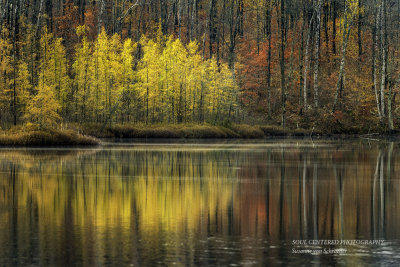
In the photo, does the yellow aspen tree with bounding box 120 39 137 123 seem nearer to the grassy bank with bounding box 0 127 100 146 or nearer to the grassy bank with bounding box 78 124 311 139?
the grassy bank with bounding box 78 124 311 139

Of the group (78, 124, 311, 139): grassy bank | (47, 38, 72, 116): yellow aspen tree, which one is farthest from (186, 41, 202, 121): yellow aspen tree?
(47, 38, 72, 116): yellow aspen tree

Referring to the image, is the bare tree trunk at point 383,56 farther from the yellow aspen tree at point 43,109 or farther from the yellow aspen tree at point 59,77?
the yellow aspen tree at point 59,77

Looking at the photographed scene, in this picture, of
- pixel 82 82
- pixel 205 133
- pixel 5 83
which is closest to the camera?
pixel 5 83

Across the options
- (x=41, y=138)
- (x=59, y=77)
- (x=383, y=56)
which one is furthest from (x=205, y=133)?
(x=41, y=138)

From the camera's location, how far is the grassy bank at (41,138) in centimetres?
4138

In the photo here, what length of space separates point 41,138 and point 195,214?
3008 centimetres

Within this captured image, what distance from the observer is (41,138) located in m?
41.8

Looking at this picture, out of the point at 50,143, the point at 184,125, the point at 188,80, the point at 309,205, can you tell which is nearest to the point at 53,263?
the point at 309,205

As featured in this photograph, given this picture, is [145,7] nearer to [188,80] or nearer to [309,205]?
[188,80]

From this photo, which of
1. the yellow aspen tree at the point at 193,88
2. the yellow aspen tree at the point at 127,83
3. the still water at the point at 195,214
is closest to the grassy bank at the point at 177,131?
the yellow aspen tree at the point at 127,83

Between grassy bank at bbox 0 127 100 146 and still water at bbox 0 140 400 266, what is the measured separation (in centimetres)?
1684

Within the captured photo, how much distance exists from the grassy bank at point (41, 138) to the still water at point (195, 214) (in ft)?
55.3

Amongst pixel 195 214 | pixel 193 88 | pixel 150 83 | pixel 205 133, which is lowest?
pixel 195 214

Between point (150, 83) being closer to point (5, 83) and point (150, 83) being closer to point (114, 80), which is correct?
point (114, 80)
